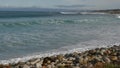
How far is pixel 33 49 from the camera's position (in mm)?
13953

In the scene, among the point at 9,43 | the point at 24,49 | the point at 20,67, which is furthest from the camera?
the point at 9,43

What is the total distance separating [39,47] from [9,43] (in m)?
1.98

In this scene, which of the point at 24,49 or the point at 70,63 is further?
the point at 24,49

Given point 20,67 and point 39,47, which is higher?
point 20,67

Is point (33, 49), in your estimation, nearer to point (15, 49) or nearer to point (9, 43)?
point (15, 49)

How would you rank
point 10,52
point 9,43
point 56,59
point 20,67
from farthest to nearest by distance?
1. point 9,43
2. point 10,52
3. point 56,59
4. point 20,67

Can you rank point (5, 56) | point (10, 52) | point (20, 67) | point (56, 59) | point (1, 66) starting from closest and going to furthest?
point (20, 67), point (1, 66), point (56, 59), point (5, 56), point (10, 52)

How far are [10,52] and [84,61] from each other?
473 centimetres

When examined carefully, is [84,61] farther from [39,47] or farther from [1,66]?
[39,47]

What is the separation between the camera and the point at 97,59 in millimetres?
9609

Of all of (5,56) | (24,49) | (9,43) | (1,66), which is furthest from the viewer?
(9,43)

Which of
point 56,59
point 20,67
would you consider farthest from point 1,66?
point 56,59

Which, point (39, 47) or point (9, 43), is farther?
point (9, 43)

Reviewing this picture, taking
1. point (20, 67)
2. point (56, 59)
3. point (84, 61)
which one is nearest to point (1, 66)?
point (20, 67)
